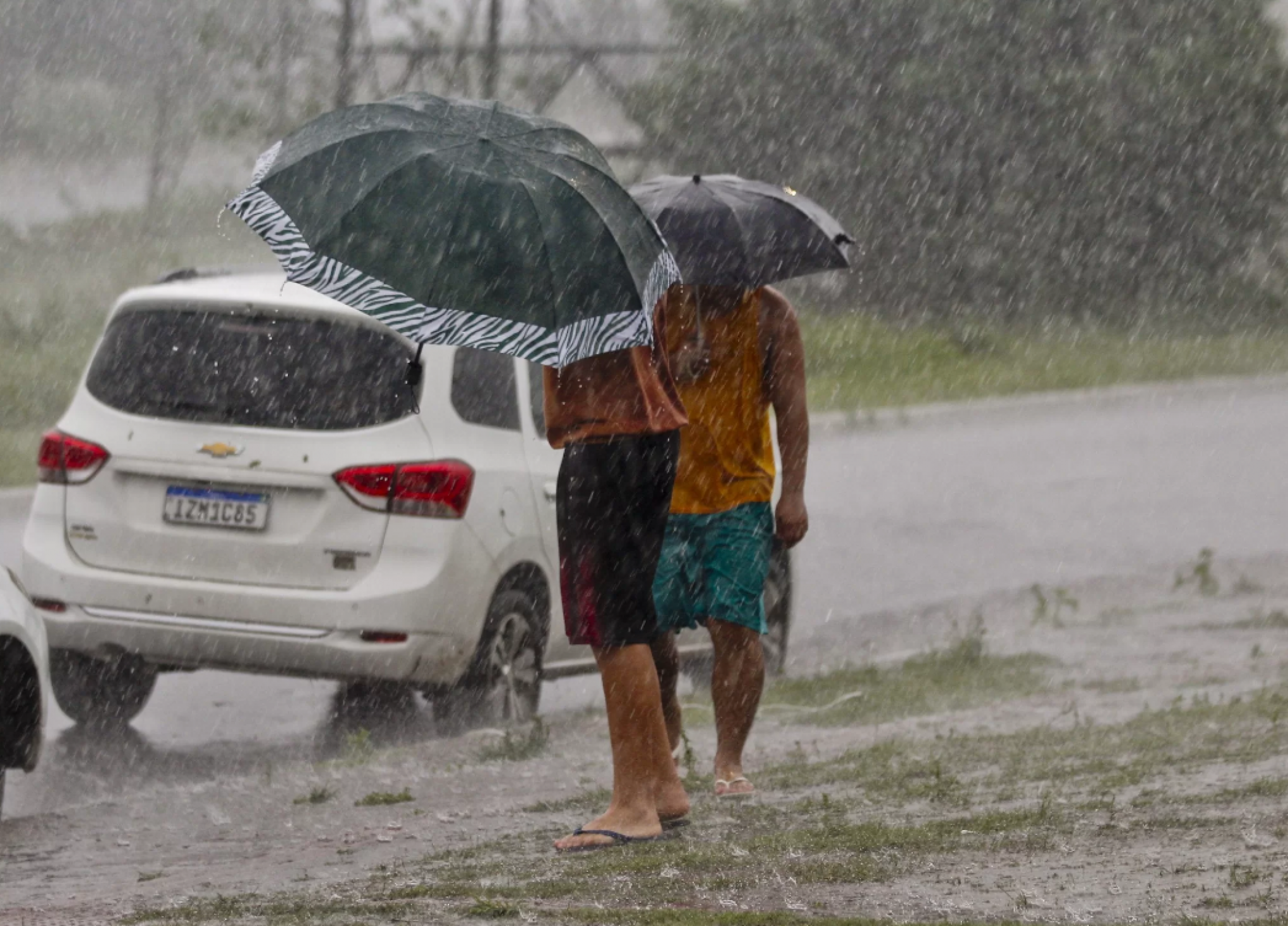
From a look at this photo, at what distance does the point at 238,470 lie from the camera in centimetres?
732

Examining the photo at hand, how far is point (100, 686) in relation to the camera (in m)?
8.06

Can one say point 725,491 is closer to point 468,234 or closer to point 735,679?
point 735,679

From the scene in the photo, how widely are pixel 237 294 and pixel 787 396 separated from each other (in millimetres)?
2513

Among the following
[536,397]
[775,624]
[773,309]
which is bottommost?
[775,624]

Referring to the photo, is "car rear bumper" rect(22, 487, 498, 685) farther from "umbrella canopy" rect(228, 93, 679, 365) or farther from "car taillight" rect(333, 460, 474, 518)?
"umbrella canopy" rect(228, 93, 679, 365)

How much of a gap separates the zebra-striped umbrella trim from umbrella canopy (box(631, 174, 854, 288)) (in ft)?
3.33

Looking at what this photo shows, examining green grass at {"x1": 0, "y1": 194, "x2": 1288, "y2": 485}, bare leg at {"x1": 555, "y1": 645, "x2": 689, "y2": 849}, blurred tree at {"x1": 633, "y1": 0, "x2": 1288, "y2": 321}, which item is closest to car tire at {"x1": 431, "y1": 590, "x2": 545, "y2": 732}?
bare leg at {"x1": 555, "y1": 645, "x2": 689, "y2": 849}

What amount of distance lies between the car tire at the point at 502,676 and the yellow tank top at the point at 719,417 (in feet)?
6.16

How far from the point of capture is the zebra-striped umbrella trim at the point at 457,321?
4770 mm

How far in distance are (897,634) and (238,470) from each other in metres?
4.99

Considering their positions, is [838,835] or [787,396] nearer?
[838,835]

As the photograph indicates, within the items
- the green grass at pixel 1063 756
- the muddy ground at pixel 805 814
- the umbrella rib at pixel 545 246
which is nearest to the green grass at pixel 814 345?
the muddy ground at pixel 805 814

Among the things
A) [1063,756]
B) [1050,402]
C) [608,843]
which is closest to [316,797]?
[608,843]

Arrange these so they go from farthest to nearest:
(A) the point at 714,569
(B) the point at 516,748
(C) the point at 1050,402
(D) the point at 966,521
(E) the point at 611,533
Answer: (C) the point at 1050,402, (D) the point at 966,521, (B) the point at 516,748, (A) the point at 714,569, (E) the point at 611,533
